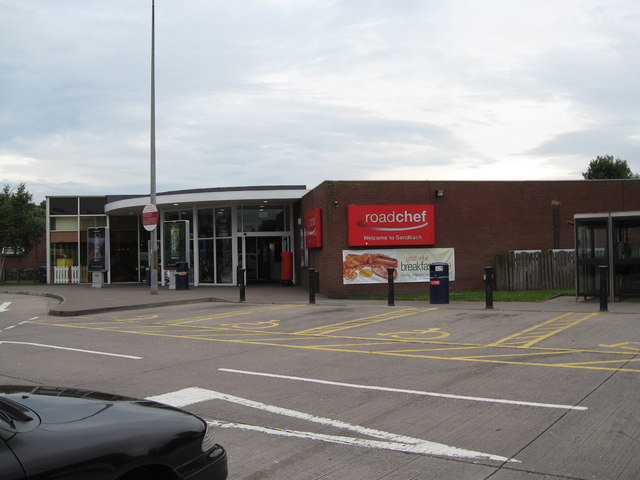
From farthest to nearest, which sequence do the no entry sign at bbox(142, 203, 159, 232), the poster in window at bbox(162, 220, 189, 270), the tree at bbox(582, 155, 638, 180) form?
the tree at bbox(582, 155, 638, 180), the poster in window at bbox(162, 220, 189, 270), the no entry sign at bbox(142, 203, 159, 232)

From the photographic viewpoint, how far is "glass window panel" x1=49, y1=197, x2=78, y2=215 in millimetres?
35875

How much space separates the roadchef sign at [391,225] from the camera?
22469 mm

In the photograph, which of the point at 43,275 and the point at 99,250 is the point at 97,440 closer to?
the point at 99,250

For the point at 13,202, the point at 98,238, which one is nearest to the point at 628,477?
the point at 98,238

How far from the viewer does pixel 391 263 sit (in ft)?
75.2

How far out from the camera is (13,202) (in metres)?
37.0

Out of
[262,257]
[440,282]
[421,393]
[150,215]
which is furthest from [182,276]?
[421,393]

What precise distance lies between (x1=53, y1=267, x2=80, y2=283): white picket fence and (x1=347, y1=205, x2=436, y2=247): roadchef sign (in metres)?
20.8

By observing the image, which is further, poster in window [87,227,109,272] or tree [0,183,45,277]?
tree [0,183,45,277]

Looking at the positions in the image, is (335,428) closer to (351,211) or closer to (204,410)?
(204,410)

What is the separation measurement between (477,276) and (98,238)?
64.8 feet

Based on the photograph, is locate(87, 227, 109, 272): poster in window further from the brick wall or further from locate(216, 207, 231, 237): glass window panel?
the brick wall

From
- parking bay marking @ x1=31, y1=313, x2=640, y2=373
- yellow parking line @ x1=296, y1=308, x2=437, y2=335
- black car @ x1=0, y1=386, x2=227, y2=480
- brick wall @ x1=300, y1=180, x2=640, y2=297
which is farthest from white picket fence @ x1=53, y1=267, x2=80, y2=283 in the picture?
black car @ x1=0, y1=386, x2=227, y2=480

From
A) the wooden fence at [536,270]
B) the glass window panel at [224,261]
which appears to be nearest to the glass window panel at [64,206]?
the glass window panel at [224,261]
